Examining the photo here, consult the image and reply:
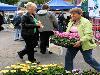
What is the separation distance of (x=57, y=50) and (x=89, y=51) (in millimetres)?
1444

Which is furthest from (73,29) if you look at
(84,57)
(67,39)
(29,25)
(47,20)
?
(47,20)

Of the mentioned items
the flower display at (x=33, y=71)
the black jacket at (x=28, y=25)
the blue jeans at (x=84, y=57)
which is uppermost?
the black jacket at (x=28, y=25)

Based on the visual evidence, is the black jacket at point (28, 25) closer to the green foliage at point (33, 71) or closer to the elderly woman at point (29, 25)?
the elderly woman at point (29, 25)

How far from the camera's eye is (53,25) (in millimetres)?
13656

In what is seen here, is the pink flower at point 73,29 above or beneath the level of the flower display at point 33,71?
above

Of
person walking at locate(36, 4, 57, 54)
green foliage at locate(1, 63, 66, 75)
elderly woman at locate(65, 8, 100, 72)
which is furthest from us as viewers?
person walking at locate(36, 4, 57, 54)

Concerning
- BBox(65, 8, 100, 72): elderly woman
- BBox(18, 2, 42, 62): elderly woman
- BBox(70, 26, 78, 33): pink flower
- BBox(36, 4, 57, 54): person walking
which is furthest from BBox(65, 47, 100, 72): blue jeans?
BBox(36, 4, 57, 54): person walking

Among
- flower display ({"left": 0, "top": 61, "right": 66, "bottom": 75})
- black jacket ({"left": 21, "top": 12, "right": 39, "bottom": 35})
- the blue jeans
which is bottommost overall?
the blue jeans

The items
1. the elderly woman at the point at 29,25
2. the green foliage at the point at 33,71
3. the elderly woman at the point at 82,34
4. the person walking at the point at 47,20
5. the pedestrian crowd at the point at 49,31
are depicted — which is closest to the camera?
the green foliage at the point at 33,71

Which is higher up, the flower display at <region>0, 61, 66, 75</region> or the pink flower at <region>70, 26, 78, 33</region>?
the pink flower at <region>70, 26, 78, 33</region>

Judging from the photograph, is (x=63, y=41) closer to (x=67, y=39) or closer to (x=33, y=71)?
(x=67, y=39)

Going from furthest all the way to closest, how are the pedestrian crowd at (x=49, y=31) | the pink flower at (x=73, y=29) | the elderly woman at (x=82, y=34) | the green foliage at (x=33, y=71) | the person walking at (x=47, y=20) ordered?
the person walking at (x=47, y=20) → the pink flower at (x=73, y=29) → the pedestrian crowd at (x=49, y=31) → the elderly woman at (x=82, y=34) → the green foliage at (x=33, y=71)

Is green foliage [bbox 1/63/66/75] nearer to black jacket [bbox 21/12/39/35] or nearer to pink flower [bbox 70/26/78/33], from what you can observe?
pink flower [bbox 70/26/78/33]

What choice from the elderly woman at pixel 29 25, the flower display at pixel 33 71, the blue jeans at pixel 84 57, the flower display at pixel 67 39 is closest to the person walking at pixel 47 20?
the elderly woman at pixel 29 25
